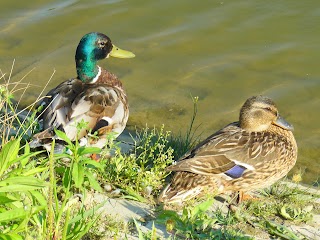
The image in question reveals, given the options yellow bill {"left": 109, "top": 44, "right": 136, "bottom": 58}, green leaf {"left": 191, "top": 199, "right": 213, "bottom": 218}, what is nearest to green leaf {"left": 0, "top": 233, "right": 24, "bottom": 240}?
green leaf {"left": 191, "top": 199, "right": 213, "bottom": 218}

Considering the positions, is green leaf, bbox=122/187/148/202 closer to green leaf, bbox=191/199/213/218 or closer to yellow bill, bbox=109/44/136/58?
green leaf, bbox=191/199/213/218

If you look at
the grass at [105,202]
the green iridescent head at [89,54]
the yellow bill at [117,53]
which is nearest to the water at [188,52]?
the yellow bill at [117,53]

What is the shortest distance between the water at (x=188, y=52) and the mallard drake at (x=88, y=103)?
41.3 inches

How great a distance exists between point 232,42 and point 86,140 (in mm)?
3801

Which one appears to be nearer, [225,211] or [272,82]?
[225,211]

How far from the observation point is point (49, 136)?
17.6 ft

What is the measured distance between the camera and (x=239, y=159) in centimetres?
527

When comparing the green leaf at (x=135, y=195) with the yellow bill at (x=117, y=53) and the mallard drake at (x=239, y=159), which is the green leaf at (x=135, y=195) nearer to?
the mallard drake at (x=239, y=159)

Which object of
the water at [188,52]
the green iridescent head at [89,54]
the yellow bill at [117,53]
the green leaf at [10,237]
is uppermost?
the green leaf at [10,237]

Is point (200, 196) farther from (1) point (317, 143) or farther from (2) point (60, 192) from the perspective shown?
(1) point (317, 143)

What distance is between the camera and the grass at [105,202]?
3.35 meters

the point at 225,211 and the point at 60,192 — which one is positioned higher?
the point at 60,192

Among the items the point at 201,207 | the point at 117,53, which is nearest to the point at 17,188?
the point at 201,207

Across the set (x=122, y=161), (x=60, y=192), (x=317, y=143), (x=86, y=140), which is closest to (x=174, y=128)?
(x=317, y=143)
